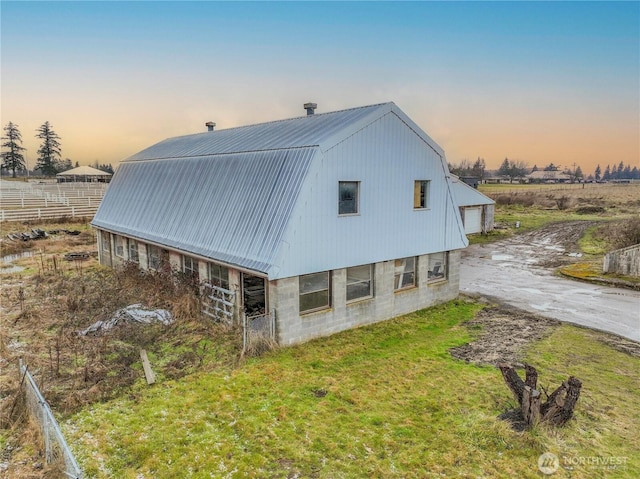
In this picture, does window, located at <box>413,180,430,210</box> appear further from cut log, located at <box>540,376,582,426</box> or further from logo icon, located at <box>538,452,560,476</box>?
logo icon, located at <box>538,452,560,476</box>

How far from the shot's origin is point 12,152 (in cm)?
8350

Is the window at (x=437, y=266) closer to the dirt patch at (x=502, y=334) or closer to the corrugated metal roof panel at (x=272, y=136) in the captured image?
the dirt patch at (x=502, y=334)

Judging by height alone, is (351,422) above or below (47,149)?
below

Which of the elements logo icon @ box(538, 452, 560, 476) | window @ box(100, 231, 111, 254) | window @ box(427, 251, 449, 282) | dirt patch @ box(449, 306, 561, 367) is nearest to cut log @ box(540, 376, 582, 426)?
logo icon @ box(538, 452, 560, 476)

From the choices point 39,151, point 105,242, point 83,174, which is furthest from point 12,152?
point 105,242

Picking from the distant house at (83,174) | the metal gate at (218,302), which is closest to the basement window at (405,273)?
the metal gate at (218,302)

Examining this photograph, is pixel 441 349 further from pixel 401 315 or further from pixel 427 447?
pixel 427 447

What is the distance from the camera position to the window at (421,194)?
14.9m

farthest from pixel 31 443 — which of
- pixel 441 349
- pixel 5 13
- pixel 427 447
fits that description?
pixel 5 13

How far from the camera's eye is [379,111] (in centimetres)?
1310

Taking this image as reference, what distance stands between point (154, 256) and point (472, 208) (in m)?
26.1

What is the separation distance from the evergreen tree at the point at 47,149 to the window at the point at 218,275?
88530mm

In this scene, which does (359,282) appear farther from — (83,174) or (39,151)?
(39,151)

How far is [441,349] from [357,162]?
604cm
